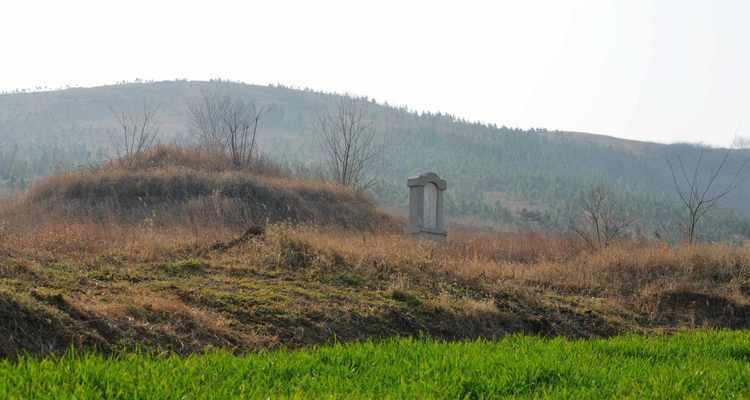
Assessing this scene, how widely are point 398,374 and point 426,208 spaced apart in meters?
13.6

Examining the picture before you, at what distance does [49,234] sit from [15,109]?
8716 cm

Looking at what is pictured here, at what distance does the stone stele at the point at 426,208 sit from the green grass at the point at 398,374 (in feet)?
37.5

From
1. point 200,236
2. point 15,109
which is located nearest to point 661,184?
point 15,109

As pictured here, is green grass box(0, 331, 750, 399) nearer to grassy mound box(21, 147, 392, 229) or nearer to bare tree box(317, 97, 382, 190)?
grassy mound box(21, 147, 392, 229)

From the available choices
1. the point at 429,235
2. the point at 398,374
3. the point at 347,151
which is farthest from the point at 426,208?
the point at 398,374

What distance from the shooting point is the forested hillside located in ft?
198

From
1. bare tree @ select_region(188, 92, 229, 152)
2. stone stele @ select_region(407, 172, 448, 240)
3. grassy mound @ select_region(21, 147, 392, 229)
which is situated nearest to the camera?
stone stele @ select_region(407, 172, 448, 240)

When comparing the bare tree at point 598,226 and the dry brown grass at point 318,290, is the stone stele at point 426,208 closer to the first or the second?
the dry brown grass at point 318,290

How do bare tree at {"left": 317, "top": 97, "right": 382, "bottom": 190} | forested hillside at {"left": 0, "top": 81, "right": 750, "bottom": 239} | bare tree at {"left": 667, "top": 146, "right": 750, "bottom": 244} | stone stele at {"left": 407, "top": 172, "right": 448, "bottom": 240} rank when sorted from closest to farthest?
stone stele at {"left": 407, "top": 172, "right": 448, "bottom": 240} → bare tree at {"left": 667, "top": 146, "right": 750, "bottom": 244} → bare tree at {"left": 317, "top": 97, "right": 382, "bottom": 190} → forested hillside at {"left": 0, "top": 81, "right": 750, "bottom": 239}

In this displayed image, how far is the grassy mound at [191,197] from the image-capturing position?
845 inches

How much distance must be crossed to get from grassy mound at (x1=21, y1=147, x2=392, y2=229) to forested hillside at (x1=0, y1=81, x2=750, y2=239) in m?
25.5

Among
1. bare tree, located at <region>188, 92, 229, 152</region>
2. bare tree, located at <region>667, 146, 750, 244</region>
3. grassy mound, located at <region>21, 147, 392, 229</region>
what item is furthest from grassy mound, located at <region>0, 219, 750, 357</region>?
bare tree, located at <region>188, 92, 229, 152</region>

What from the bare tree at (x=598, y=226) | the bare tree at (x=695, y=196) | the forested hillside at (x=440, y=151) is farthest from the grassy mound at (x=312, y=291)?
the forested hillside at (x=440, y=151)

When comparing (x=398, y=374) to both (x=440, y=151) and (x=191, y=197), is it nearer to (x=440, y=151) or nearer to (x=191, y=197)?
(x=191, y=197)
